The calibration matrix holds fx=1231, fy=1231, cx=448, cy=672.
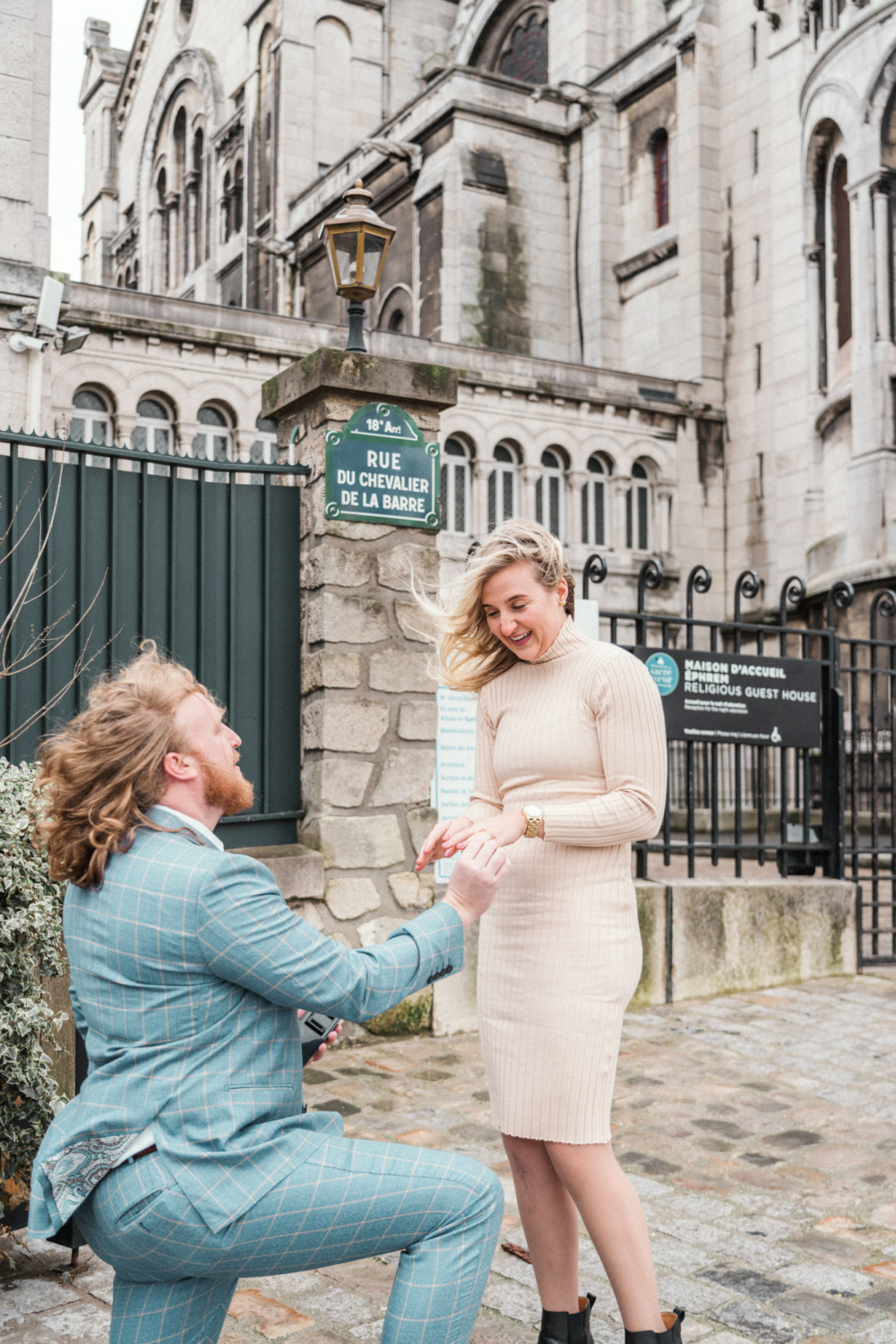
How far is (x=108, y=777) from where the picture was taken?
2.12 m

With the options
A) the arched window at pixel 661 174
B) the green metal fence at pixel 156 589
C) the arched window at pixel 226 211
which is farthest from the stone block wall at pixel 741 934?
the arched window at pixel 226 211

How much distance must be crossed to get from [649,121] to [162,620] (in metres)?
23.4

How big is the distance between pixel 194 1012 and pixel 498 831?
80cm

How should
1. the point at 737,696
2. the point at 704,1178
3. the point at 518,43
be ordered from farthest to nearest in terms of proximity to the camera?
the point at 518,43 → the point at 737,696 → the point at 704,1178

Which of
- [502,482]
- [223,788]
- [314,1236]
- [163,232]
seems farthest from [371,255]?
[163,232]

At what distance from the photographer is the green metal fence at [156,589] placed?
17.3 ft

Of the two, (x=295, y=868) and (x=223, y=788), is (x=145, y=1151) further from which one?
(x=295, y=868)

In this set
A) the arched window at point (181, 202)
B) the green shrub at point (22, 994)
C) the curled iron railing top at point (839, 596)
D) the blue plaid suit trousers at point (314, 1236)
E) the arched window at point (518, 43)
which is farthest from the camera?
the arched window at point (181, 202)

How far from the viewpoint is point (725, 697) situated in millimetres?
7781

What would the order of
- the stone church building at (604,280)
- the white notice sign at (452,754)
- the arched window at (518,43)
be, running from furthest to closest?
the arched window at (518,43) < the stone church building at (604,280) < the white notice sign at (452,754)

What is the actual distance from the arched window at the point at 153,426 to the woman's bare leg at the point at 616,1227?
18.4 metres

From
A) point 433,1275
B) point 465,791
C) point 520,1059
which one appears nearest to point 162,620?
point 465,791

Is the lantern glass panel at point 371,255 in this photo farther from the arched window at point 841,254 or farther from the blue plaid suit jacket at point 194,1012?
the arched window at point 841,254

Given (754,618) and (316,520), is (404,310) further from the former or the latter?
(316,520)
